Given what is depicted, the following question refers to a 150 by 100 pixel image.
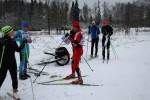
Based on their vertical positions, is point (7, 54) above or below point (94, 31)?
below

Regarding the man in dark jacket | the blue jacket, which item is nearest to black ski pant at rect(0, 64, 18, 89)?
the man in dark jacket

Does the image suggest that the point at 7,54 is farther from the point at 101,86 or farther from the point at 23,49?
the point at 101,86

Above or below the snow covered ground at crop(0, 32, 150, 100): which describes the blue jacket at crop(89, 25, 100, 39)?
above

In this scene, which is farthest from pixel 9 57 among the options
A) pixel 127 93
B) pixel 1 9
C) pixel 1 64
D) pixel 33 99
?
pixel 1 9

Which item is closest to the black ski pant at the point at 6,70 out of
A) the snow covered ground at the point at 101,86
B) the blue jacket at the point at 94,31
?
the snow covered ground at the point at 101,86

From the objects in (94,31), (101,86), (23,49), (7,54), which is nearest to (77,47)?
(101,86)

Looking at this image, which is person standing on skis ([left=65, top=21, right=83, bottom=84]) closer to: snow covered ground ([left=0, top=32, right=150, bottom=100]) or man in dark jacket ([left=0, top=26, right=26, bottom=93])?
snow covered ground ([left=0, top=32, right=150, bottom=100])

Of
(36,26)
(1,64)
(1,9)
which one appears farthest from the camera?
(1,9)

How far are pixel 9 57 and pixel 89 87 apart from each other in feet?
8.87

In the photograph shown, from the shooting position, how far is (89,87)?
9.21m

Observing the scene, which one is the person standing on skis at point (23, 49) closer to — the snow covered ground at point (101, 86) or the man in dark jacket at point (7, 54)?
the snow covered ground at point (101, 86)

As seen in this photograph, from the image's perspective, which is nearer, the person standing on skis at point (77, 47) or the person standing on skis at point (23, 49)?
the person standing on skis at point (77, 47)

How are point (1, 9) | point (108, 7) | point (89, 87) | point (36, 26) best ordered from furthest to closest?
point (108, 7) → point (1, 9) → point (36, 26) → point (89, 87)

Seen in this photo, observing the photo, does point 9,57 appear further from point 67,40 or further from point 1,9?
point 1,9
